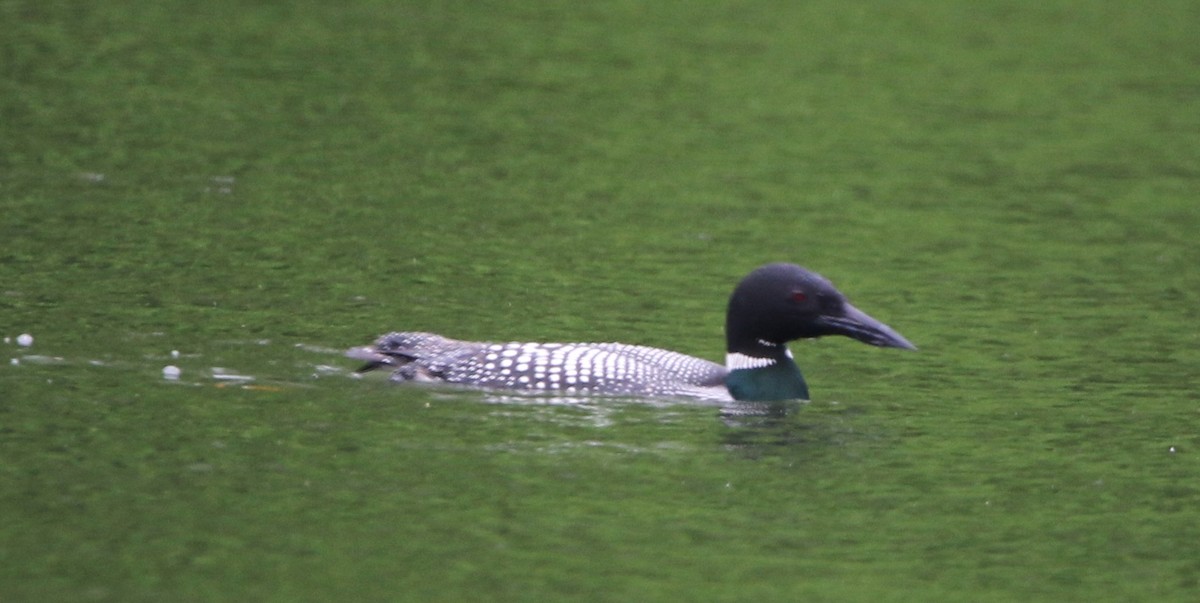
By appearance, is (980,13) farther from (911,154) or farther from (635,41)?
(911,154)

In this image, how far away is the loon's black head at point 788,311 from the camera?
10.0m

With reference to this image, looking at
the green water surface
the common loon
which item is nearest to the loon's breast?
the common loon

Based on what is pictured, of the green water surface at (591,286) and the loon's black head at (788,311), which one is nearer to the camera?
the green water surface at (591,286)

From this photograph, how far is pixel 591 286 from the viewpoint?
40.0 ft

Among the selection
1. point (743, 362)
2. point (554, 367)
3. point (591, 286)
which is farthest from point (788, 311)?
point (591, 286)

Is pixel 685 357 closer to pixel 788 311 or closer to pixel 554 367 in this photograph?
pixel 788 311

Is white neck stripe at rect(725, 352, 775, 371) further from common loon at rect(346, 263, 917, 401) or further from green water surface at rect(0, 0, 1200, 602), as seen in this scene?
green water surface at rect(0, 0, 1200, 602)

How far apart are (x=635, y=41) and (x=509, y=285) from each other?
8435mm

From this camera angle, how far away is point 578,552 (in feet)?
24.4

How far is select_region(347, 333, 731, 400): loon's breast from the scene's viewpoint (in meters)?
9.85

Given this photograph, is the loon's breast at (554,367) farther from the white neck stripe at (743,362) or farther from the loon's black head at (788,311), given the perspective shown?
the loon's black head at (788,311)

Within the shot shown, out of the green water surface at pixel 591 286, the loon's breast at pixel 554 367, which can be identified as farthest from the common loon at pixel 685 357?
the green water surface at pixel 591 286

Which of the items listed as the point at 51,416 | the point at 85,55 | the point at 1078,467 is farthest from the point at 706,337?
the point at 85,55

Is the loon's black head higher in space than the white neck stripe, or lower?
higher
